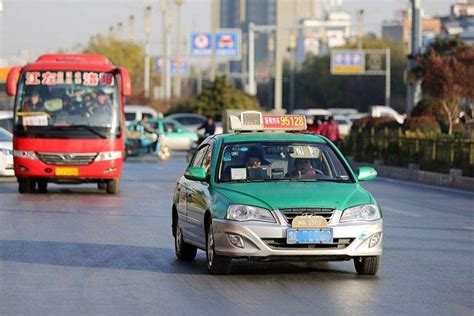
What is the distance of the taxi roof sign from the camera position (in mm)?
14648

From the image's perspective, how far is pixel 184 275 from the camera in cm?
1321

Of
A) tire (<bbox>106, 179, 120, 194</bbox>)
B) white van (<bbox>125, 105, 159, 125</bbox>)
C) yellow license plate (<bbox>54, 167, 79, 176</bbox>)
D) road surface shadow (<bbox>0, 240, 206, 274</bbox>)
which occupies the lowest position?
white van (<bbox>125, 105, 159, 125</bbox>)

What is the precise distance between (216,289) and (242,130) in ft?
10.3

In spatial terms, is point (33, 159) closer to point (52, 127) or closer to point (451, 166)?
point (52, 127)

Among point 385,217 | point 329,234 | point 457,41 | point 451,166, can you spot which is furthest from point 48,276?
point 457,41

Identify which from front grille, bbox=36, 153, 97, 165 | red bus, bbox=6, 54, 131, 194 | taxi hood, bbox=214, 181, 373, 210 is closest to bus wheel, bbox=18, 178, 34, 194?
red bus, bbox=6, 54, 131, 194

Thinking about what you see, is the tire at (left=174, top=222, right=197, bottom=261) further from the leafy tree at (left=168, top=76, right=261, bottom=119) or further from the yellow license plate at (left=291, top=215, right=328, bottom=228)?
the leafy tree at (left=168, top=76, right=261, bottom=119)

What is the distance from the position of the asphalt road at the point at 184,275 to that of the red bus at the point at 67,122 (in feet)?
16.3

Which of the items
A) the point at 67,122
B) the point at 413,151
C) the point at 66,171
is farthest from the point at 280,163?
the point at 413,151

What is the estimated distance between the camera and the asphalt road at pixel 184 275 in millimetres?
10914

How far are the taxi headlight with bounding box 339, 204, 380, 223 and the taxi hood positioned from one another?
0.05m

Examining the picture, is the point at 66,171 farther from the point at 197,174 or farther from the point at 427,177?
the point at 197,174

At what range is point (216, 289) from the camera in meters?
12.0

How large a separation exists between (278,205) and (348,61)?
8748 cm
